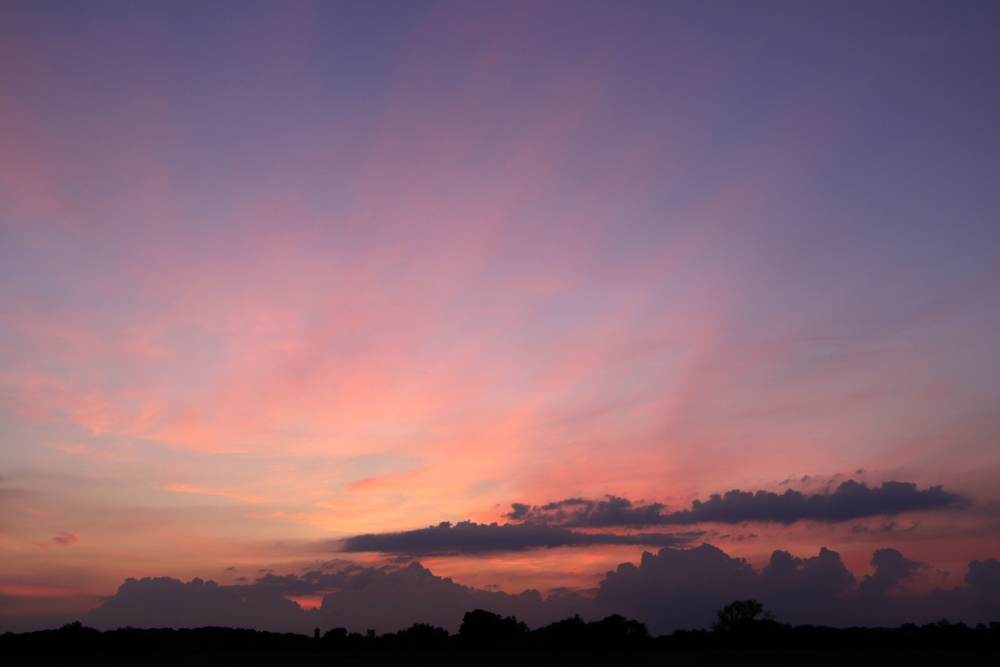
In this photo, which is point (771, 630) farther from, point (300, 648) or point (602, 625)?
point (300, 648)

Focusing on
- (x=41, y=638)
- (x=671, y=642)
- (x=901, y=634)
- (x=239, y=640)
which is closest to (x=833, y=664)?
(x=671, y=642)

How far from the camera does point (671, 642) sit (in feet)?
543

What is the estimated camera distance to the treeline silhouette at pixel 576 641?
15350 centimetres

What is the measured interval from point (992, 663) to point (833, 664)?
20.7m

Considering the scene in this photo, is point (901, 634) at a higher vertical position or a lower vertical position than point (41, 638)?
lower

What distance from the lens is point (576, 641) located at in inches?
6895

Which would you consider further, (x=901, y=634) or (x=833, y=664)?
(x=901, y=634)

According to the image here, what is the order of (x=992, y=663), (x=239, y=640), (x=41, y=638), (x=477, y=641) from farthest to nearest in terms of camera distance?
(x=477, y=641)
(x=239, y=640)
(x=41, y=638)
(x=992, y=663)

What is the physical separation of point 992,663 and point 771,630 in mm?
73203

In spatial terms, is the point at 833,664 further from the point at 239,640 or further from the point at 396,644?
the point at 239,640

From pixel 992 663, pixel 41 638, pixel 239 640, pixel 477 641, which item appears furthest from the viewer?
pixel 477 641

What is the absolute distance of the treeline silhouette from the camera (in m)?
154

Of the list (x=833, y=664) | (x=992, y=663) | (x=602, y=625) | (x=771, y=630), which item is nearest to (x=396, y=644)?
(x=602, y=625)

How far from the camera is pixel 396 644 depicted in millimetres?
185625
